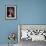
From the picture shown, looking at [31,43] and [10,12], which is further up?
[10,12]

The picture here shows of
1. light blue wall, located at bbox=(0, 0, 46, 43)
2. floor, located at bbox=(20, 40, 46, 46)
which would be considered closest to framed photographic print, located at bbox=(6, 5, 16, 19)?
light blue wall, located at bbox=(0, 0, 46, 43)

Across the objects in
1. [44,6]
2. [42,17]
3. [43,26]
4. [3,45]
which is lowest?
[3,45]

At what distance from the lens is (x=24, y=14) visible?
4.35 meters

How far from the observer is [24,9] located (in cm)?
436

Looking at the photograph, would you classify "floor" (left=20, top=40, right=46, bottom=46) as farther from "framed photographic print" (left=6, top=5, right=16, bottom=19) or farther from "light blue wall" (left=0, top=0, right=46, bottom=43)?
"framed photographic print" (left=6, top=5, right=16, bottom=19)

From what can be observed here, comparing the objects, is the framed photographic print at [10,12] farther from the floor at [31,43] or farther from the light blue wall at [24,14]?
the floor at [31,43]

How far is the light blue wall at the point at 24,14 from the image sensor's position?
4.32 m

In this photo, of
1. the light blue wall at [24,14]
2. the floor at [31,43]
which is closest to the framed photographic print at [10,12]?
the light blue wall at [24,14]

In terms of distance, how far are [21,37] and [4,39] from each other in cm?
54

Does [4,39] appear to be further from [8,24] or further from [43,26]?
[43,26]

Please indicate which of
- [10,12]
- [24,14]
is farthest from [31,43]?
[10,12]

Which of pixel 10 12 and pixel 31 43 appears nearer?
pixel 31 43

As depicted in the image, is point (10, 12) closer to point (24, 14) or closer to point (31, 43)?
point (24, 14)

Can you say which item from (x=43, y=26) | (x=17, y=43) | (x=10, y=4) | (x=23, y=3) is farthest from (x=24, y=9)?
(x=17, y=43)
